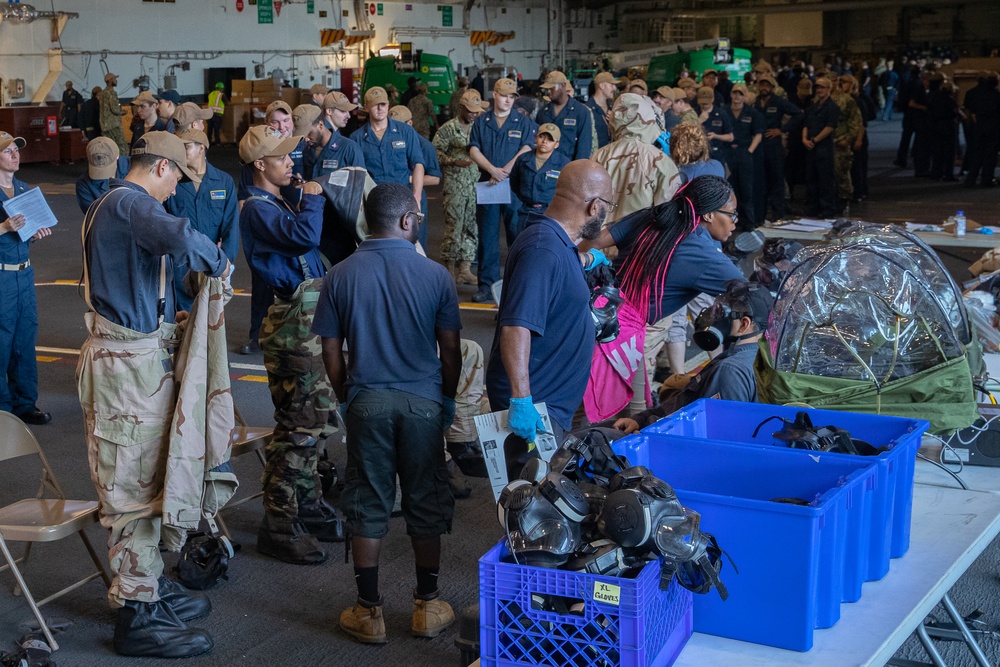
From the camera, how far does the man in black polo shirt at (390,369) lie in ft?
12.5

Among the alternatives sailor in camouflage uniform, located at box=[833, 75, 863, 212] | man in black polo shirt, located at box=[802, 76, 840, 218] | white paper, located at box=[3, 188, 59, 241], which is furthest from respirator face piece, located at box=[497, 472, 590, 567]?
sailor in camouflage uniform, located at box=[833, 75, 863, 212]

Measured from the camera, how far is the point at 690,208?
4941mm

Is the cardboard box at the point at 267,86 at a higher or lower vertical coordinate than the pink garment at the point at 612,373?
higher

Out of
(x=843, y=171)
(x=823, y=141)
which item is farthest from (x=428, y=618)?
(x=843, y=171)

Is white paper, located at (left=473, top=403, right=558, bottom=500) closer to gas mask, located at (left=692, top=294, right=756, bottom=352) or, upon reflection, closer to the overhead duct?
gas mask, located at (left=692, top=294, right=756, bottom=352)

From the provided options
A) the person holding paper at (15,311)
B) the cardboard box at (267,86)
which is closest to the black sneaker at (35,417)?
the person holding paper at (15,311)

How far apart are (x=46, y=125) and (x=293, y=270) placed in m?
20.5

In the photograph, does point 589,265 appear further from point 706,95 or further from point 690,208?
point 706,95

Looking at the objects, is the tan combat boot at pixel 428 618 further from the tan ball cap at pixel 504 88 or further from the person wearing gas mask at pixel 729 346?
the tan ball cap at pixel 504 88

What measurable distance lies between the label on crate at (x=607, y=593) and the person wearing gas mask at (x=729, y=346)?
5.89ft

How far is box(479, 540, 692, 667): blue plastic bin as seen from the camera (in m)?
2.16

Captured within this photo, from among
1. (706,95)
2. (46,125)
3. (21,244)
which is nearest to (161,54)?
(46,125)

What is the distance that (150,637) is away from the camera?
3990 millimetres

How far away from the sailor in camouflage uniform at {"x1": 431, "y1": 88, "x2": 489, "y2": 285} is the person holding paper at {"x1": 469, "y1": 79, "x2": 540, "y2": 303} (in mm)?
578
